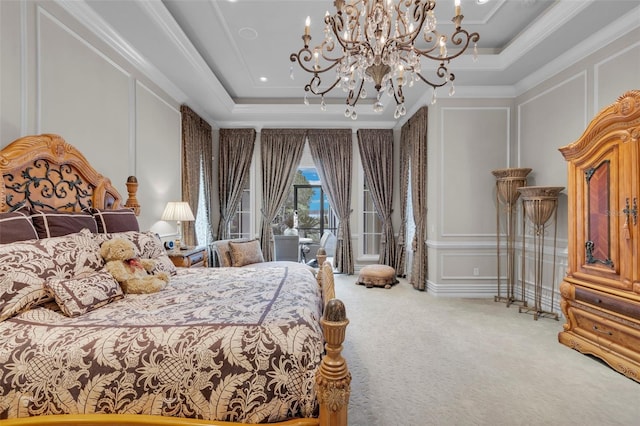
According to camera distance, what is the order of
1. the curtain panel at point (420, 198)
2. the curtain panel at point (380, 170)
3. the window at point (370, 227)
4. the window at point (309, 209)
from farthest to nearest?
1. the window at point (309, 209)
2. the window at point (370, 227)
3. the curtain panel at point (380, 170)
4. the curtain panel at point (420, 198)

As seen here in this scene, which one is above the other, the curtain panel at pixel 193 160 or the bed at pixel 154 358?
the curtain panel at pixel 193 160

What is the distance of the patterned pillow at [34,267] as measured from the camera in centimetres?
141

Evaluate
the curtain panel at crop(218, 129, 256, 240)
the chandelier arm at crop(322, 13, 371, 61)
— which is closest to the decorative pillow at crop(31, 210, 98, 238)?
the chandelier arm at crop(322, 13, 371, 61)

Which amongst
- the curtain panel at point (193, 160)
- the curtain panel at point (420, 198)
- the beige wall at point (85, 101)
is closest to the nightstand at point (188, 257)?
the beige wall at point (85, 101)

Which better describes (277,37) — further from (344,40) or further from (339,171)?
(339,171)

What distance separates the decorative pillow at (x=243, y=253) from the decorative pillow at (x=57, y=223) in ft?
6.58

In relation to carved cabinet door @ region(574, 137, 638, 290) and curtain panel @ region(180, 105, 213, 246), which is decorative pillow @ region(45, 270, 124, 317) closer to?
curtain panel @ region(180, 105, 213, 246)

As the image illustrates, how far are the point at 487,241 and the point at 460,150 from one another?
1361 mm

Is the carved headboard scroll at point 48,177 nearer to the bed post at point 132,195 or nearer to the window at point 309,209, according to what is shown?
the bed post at point 132,195

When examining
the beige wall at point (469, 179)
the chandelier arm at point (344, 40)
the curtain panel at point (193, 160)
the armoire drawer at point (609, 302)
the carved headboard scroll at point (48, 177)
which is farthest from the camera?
the curtain panel at point (193, 160)

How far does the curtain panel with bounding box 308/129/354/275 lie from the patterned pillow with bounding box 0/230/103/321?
4289 millimetres

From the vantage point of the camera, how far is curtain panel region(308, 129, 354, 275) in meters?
5.73

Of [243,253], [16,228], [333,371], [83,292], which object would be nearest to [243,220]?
[243,253]

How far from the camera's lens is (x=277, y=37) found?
350 cm
